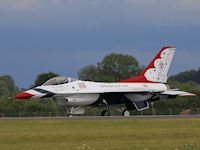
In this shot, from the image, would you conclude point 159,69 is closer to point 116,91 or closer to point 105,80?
point 116,91

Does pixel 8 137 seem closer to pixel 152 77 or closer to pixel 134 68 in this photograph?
pixel 152 77

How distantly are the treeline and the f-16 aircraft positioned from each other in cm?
391

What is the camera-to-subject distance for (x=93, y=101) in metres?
51.4

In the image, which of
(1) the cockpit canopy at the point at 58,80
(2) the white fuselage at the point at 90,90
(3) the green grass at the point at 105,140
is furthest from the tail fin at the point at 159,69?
(3) the green grass at the point at 105,140

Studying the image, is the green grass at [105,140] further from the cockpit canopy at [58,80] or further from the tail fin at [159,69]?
the tail fin at [159,69]

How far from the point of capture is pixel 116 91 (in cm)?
5178

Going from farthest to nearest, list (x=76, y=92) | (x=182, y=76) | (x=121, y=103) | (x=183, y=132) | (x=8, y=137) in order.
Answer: (x=182, y=76), (x=121, y=103), (x=76, y=92), (x=183, y=132), (x=8, y=137)

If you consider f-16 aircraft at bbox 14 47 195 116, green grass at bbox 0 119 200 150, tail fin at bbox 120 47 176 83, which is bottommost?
green grass at bbox 0 119 200 150

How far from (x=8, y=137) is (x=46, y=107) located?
3995 centimetres

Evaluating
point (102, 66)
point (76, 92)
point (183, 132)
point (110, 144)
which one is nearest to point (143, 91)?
point (76, 92)

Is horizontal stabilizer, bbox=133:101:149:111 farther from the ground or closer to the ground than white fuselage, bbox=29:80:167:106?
closer to the ground

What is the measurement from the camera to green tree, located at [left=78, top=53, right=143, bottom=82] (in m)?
111

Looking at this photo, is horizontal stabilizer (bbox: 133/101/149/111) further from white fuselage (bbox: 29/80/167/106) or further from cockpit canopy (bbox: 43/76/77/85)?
cockpit canopy (bbox: 43/76/77/85)

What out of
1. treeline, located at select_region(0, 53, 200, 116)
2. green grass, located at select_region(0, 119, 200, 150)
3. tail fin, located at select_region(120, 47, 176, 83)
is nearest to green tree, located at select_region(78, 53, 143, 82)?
treeline, located at select_region(0, 53, 200, 116)
